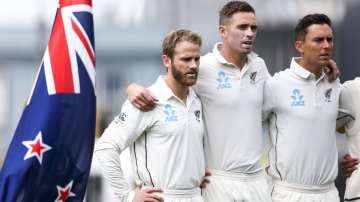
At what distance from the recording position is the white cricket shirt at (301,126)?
4.80 metres

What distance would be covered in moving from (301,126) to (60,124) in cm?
168

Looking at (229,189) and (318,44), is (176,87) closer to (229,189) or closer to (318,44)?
(229,189)

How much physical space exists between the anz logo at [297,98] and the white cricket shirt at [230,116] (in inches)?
7.8

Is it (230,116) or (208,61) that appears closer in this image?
(230,116)

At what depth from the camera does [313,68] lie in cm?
488

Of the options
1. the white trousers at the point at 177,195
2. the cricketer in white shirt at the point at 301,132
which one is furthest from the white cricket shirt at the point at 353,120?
the white trousers at the point at 177,195

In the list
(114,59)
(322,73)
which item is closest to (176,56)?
(322,73)

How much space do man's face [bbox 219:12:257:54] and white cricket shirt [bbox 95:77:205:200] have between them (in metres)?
0.39

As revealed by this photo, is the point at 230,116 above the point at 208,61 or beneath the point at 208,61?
beneath

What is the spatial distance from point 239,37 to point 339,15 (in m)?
3.38

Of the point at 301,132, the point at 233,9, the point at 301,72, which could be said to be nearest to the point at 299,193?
the point at 301,132

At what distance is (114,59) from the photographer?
7.77 meters

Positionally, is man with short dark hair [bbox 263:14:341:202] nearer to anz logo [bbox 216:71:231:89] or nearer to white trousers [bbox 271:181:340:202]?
white trousers [bbox 271:181:340:202]

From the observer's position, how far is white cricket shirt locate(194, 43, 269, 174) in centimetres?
467
